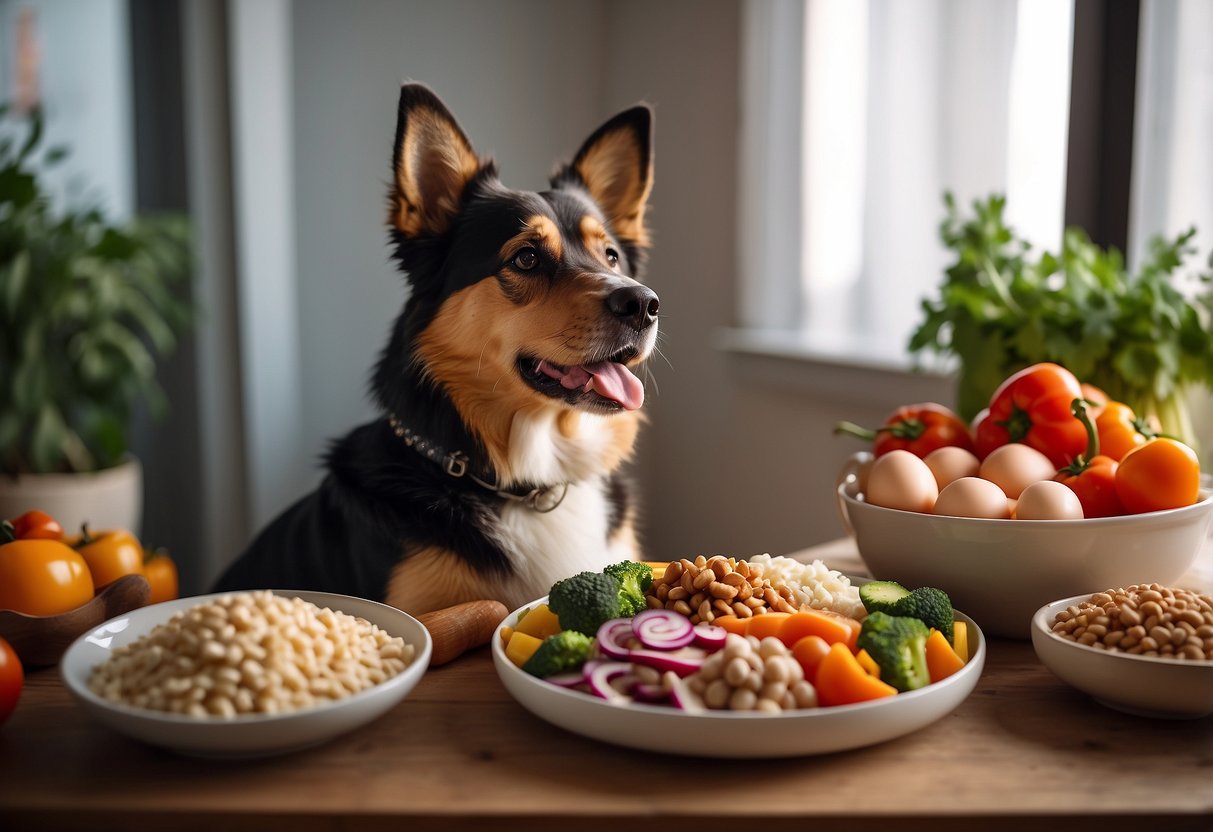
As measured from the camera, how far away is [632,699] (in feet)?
2.62

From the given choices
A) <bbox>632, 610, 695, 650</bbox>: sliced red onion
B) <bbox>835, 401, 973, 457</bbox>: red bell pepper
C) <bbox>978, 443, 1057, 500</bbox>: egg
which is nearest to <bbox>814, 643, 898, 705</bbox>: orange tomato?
<bbox>632, 610, 695, 650</bbox>: sliced red onion

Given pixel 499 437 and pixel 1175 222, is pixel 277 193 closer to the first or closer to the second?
pixel 499 437

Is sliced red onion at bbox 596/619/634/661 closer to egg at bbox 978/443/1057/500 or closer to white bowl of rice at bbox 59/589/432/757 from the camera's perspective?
white bowl of rice at bbox 59/589/432/757

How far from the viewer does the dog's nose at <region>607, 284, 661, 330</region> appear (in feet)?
4.45

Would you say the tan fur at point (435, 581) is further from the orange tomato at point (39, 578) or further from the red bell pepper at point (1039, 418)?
the red bell pepper at point (1039, 418)

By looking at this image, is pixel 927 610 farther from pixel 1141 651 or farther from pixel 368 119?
pixel 368 119

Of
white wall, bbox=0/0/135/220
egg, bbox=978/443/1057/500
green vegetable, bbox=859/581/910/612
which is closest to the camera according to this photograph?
green vegetable, bbox=859/581/910/612

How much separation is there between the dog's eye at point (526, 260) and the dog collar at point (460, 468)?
0.29 meters

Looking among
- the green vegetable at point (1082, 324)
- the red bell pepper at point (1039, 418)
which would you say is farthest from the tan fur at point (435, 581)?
the green vegetable at point (1082, 324)

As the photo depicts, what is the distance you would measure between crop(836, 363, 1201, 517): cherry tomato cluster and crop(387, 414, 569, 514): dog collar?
19.0 inches

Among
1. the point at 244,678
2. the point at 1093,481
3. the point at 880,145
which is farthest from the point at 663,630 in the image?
the point at 880,145

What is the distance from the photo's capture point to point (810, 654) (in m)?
0.81

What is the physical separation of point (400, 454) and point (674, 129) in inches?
104

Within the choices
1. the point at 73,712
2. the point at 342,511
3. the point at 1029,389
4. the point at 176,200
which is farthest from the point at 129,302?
the point at 1029,389
